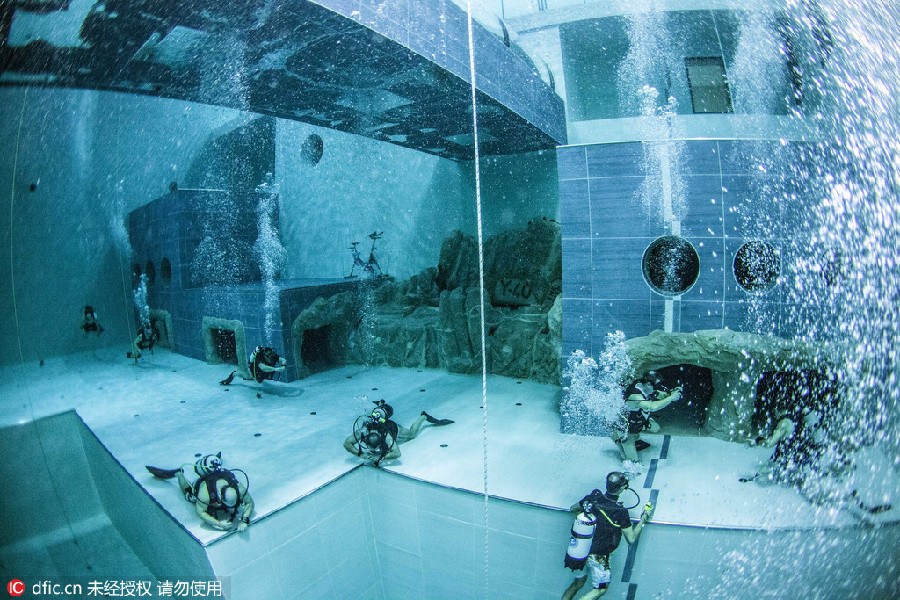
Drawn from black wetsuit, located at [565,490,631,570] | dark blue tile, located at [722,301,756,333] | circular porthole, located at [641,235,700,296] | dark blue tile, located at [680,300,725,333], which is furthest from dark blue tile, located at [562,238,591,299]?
black wetsuit, located at [565,490,631,570]

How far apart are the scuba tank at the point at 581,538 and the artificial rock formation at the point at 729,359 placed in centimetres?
233

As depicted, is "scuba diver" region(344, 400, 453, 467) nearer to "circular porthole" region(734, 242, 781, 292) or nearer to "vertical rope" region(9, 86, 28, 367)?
"circular porthole" region(734, 242, 781, 292)

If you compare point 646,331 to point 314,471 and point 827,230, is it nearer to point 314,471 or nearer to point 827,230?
point 827,230

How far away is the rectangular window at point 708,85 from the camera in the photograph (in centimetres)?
864

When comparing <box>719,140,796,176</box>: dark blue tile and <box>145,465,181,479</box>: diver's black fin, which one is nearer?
<box>719,140,796,176</box>: dark blue tile

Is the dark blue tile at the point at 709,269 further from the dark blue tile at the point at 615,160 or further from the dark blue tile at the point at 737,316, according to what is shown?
the dark blue tile at the point at 615,160

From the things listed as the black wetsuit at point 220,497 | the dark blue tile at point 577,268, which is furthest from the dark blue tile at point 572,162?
the black wetsuit at point 220,497

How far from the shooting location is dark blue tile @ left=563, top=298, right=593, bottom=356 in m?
5.41

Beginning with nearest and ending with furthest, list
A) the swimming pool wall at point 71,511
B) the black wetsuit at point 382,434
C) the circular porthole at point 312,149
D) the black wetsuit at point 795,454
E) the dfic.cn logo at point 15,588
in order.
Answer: the dfic.cn logo at point 15,588 → the black wetsuit at point 795,454 → the black wetsuit at point 382,434 → the swimming pool wall at point 71,511 → the circular porthole at point 312,149

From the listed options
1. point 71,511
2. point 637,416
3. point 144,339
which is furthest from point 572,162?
point 71,511

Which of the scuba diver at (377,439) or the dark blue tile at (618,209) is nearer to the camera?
the scuba diver at (377,439)

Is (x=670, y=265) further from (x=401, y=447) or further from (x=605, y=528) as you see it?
(x=401, y=447)

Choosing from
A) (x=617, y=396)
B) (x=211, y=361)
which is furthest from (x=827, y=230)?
(x=211, y=361)

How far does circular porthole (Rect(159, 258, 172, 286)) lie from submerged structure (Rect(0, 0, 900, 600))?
3 cm
